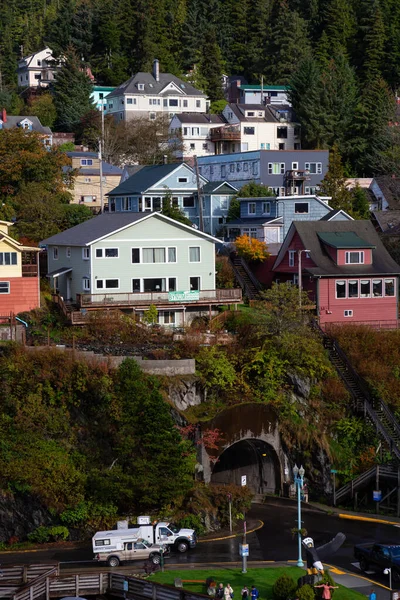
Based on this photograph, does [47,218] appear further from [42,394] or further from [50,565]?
[50,565]

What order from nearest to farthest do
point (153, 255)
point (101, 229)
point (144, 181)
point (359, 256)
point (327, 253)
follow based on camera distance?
point (153, 255), point (101, 229), point (359, 256), point (327, 253), point (144, 181)

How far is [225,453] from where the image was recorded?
5172 cm

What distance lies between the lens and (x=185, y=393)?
4925 centimetres

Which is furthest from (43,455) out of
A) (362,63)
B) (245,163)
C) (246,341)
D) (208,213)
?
(362,63)

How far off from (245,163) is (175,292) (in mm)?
30680

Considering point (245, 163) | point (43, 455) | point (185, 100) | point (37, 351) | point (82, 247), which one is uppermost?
point (185, 100)

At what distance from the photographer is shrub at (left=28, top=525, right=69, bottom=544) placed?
1708 inches

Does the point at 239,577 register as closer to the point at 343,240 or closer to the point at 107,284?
the point at 107,284

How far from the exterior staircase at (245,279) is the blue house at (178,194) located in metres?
10.6

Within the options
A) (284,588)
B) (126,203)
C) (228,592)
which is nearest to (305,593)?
(284,588)

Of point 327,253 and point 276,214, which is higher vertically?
point 276,214

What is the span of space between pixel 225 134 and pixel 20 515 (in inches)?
2568

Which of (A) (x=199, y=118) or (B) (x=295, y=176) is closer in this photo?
(B) (x=295, y=176)

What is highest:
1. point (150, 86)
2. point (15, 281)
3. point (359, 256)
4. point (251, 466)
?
point (150, 86)
